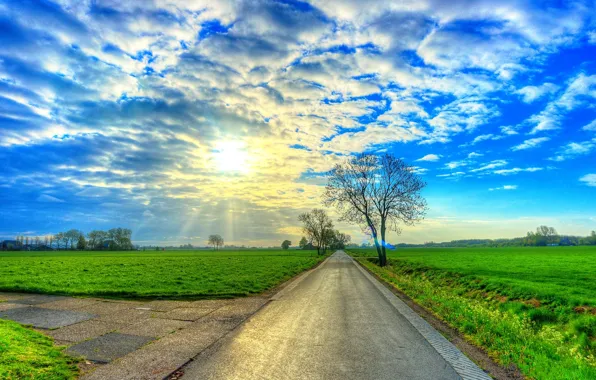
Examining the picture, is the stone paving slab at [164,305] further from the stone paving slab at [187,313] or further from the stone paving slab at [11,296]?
the stone paving slab at [11,296]

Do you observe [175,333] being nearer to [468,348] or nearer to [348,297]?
[468,348]

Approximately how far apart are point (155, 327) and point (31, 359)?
3.40 m

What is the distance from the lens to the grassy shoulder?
18.0ft

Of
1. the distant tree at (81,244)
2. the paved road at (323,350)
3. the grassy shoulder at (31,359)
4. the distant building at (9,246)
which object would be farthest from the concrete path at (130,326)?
the distant building at (9,246)

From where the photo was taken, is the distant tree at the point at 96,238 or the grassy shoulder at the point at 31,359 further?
the distant tree at the point at 96,238

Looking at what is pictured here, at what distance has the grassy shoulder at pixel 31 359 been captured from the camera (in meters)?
5.49

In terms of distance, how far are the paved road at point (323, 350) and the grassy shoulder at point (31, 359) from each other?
2.26 meters

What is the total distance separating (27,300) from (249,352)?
11.9 meters

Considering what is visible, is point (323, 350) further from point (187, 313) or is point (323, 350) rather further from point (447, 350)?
point (187, 313)

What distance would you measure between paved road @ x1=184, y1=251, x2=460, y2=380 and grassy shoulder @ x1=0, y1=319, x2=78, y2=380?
2264 mm

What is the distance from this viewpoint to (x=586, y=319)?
10.3 m

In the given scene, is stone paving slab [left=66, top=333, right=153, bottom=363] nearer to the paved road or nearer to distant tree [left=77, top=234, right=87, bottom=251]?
the paved road

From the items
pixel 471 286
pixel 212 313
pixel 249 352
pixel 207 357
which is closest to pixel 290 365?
pixel 249 352

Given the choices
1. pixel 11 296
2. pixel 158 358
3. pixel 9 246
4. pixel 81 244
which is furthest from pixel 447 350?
pixel 9 246
